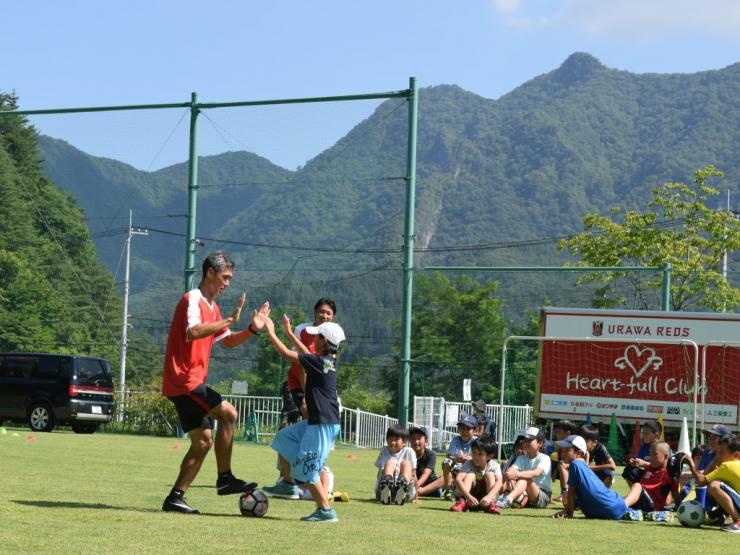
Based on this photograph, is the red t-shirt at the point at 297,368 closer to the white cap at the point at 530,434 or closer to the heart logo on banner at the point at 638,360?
the white cap at the point at 530,434

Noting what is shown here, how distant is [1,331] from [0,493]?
39710mm

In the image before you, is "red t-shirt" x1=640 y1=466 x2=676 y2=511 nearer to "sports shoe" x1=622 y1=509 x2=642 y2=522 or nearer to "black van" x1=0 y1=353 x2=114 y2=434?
"sports shoe" x1=622 y1=509 x2=642 y2=522

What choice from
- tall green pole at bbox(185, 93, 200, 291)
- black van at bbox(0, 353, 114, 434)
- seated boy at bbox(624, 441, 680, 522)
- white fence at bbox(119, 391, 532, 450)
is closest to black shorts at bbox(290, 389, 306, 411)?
seated boy at bbox(624, 441, 680, 522)

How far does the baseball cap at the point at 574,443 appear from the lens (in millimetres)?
11761

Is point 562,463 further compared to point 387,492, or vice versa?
point 562,463

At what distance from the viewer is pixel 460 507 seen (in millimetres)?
11031

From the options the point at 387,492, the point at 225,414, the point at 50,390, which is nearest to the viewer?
the point at 225,414

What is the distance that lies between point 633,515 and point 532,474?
1340 mm

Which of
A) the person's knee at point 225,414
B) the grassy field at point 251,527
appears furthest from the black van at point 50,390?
the person's knee at point 225,414

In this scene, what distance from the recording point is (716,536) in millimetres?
9406

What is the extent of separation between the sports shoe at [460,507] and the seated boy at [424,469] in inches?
44.7

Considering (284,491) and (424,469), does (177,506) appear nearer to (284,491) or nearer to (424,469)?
(284,491)

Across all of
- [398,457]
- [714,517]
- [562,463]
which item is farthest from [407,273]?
[714,517]

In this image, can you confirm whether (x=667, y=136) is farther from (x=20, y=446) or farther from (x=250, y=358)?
(x=20, y=446)
